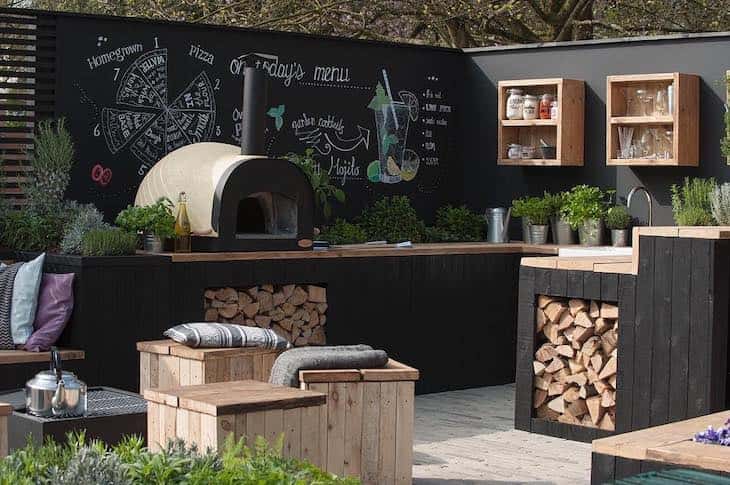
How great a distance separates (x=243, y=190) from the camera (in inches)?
324

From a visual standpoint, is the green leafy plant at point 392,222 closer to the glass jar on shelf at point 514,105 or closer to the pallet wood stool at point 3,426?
the glass jar on shelf at point 514,105

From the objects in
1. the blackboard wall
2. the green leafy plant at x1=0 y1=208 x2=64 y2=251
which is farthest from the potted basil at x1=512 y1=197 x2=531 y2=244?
the green leafy plant at x1=0 y1=208 x2=64 y2=251

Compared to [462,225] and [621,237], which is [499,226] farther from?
[621,237]

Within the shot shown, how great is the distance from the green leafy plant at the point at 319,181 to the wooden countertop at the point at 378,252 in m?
0.39

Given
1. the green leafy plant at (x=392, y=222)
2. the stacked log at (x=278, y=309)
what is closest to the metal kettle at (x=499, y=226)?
the green leafy plant at (x=392, y=222)

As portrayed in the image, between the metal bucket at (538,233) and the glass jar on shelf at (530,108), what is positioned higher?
the glass jar on shelf at (530,108)

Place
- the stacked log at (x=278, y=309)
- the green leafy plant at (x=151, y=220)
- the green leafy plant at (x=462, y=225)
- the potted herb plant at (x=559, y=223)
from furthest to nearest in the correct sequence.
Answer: the green leafy plant at (x=462, y=225) < the potted herb plant at (x=559, y=223) < the stacked log at (x=278, y=309) < the green leafy plant at (x=151, y=220)

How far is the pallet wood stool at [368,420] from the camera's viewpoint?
247 inches

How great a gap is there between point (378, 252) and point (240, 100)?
53.8 inches

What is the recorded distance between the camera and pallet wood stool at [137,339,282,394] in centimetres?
692

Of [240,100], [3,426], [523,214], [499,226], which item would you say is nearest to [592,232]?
[523,214]

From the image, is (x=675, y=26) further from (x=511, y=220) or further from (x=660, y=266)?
(x=660, y=266)

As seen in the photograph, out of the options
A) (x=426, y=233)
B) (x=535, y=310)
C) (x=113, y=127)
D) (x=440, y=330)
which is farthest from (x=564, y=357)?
(x=113, y=127)

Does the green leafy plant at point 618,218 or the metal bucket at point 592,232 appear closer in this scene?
the green leafy plant at point 618,218
